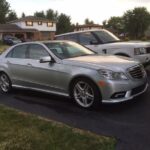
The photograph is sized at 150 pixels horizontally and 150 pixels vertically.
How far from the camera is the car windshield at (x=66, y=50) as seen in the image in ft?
24.2

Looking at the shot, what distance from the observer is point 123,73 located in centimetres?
627

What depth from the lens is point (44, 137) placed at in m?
5.01

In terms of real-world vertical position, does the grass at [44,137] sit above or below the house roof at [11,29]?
below

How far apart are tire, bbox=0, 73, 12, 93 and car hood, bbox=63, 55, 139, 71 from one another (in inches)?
96.0

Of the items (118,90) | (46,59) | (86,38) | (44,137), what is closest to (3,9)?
(86,38)

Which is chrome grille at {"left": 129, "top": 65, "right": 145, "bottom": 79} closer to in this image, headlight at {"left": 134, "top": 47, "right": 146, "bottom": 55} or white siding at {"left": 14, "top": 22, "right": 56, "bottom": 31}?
headlight at {"left": 134, "top": 47, "right": 146, "bottom": 55}

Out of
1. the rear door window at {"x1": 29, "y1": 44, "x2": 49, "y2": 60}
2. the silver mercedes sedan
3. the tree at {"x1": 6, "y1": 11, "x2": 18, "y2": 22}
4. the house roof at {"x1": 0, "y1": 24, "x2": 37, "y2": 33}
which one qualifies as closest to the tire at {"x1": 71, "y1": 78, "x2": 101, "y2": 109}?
the silver mercedes sedan

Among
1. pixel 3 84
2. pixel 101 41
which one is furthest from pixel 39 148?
pixel 101 41

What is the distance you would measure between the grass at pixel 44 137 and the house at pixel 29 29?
59697 mm

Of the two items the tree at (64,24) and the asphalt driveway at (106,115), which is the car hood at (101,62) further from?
the tree at (64,24)

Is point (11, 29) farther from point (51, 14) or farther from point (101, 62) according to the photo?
point (101, 62)

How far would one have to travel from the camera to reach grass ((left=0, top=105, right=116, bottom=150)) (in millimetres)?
4625

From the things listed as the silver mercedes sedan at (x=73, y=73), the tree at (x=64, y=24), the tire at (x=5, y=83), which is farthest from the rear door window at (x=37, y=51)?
the tree at (x=64, y=24)

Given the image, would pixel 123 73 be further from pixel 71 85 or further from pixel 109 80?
pixel 71 85
